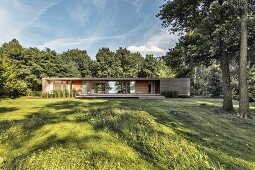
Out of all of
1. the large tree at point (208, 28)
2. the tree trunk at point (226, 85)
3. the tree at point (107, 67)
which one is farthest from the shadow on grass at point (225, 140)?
the tree at point (107, 67)

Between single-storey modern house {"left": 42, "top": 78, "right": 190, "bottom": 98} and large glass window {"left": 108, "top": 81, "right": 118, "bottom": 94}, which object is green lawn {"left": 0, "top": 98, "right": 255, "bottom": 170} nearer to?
single-storey modern house {"left": 42, "top": 78, "right": 190, "bottom": 98}

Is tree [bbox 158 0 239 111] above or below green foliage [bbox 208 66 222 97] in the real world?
above

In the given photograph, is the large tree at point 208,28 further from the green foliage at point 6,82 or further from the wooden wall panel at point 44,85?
the wooden wall panel at point 44,85

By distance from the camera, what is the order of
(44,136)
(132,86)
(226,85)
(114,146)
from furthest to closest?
(132,86)
(226,85)
(44,136)
(114,146)

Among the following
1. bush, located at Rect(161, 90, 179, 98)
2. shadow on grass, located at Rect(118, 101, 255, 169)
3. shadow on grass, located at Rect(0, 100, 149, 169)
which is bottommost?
shadow on grass, located at Rect(118, 101, 255, 169)

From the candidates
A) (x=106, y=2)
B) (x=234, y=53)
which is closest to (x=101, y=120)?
(x=234, y=53)

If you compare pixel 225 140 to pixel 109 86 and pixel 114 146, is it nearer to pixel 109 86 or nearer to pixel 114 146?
pixel 114 146

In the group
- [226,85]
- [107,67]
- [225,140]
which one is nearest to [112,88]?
[107,67]

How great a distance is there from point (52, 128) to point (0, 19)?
22.2 m

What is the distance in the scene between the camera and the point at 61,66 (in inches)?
1861

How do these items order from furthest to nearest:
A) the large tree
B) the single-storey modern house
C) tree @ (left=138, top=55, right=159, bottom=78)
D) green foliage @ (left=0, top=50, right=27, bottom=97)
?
tree @ (left=138, top=55, right=159, bottom=78)
the single-storey modern house
green foliage @ (left=0, top=50, right=27, bottom=97)
the large tree

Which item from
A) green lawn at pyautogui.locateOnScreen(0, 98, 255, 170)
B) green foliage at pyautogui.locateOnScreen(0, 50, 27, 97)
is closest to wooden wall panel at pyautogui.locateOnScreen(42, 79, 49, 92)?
green foliage at pyautogui.locateOnScreen(0, 50, 27, 97)

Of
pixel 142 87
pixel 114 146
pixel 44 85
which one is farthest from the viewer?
pixel 142 87

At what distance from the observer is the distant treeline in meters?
33.3
